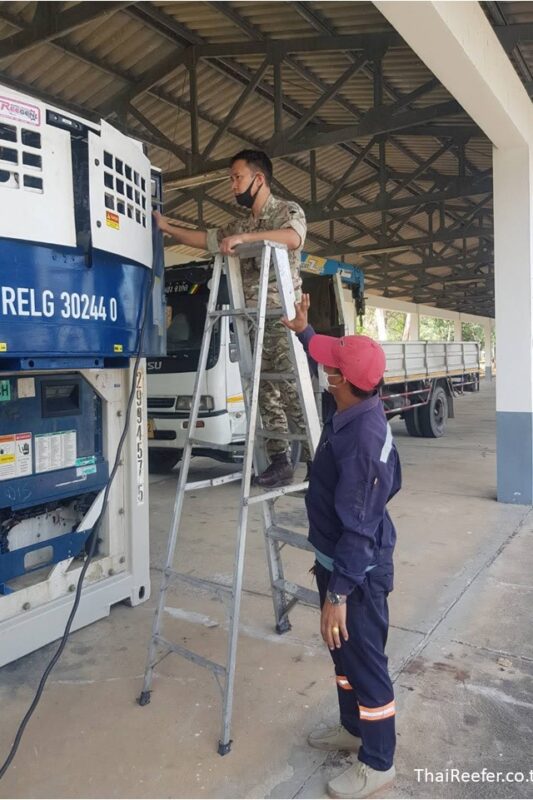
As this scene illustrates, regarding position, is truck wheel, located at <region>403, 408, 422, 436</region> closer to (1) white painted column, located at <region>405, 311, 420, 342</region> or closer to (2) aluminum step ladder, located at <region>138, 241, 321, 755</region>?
(2) aluminum step ladder, located at <region>138, 241, 321, 755</region>

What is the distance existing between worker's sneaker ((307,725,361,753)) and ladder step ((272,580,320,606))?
52 cm

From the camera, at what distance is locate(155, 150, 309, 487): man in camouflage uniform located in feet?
9.52

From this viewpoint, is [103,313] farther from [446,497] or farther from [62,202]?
[446,497]

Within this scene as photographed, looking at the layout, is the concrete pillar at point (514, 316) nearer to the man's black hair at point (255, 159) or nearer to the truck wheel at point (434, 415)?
the man's black hair at point (255, 159)

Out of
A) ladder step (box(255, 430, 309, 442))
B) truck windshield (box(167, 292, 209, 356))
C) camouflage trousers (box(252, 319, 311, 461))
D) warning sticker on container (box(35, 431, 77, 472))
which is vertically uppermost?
truck windshield (box(167, 292, 209, 356))

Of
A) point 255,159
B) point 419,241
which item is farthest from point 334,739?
point 419,241

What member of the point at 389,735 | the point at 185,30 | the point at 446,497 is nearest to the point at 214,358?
the point at 446,497

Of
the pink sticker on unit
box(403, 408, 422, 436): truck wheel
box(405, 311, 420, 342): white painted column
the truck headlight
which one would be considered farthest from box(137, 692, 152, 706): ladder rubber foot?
box(405, 311, 420, 342): white painted column

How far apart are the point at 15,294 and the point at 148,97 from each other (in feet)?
22.3

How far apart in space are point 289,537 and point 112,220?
1.70 m

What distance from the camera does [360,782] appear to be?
206cm

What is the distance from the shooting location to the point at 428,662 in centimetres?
296

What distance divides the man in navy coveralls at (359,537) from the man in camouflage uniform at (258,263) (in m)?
0.78

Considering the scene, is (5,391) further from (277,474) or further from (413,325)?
(413,325)
